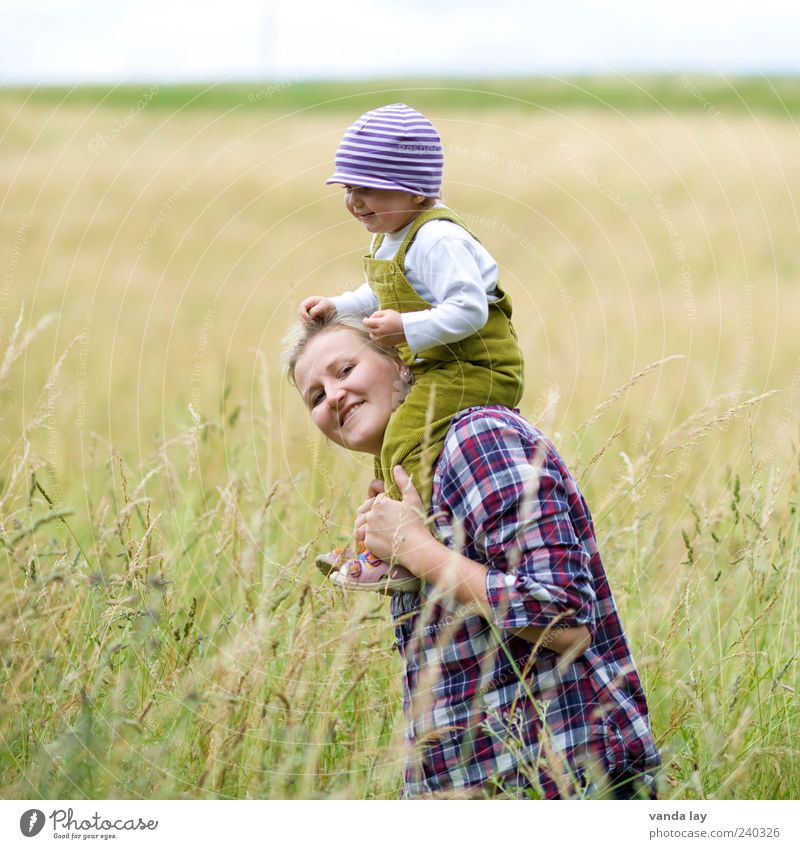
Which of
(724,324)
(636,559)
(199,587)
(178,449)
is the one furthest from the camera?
(724,324)

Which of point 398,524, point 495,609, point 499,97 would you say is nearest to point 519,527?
point 495,609

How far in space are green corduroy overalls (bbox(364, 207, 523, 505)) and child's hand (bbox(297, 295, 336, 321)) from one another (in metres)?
0.24

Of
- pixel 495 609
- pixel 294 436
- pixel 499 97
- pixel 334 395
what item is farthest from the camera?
pixel 499 97

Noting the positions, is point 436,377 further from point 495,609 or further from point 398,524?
point 495,609

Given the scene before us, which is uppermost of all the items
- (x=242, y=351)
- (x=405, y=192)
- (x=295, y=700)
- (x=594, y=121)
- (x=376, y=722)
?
(x=594, y=121)

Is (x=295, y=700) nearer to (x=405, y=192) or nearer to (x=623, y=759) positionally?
(x=623, y=759)

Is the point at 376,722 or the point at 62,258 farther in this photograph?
the point at 62,258

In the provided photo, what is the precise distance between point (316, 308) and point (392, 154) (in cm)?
46

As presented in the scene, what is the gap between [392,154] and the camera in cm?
235

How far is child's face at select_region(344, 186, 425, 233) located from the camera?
2.39 meters

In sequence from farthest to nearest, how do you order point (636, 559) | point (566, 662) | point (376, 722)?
point (636, 559) → point (376, 722) → point (566, 662)

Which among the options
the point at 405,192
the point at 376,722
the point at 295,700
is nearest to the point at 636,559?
the point at 376,722

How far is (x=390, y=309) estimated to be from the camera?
7.88 ft

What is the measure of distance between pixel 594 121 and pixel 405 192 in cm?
986
